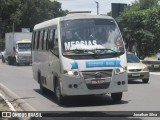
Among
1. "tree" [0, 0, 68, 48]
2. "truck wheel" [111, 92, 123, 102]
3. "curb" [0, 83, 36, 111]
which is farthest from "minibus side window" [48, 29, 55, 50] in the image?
"tree" [0, 0, 68, 48]

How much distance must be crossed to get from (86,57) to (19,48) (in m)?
32.8

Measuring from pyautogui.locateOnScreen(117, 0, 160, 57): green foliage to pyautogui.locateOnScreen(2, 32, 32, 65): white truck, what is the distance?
10038mm

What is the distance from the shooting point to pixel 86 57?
14117 millimetres

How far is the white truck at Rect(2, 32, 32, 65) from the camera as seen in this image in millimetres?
46062

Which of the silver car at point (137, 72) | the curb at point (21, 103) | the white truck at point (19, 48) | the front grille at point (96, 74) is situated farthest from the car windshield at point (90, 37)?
the white truck at point (19, 48)

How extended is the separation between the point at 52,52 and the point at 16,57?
1239 inches

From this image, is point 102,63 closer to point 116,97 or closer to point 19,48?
point 116,97

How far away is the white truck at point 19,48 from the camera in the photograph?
46062 millimetres

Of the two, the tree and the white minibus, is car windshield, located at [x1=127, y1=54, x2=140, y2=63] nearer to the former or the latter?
the white minibus

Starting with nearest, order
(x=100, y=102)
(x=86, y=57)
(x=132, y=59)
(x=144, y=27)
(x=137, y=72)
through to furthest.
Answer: (x=86, y=57), (x=100, y=102), (x=137, y=72), (x=132, y=59), (x=144, y=27)

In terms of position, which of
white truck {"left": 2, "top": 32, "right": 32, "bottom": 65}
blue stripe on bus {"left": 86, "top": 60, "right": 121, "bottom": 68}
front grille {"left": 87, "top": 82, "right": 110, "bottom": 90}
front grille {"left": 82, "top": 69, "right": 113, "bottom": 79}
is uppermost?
blue stripe on bus {"left": 86, "top": 60, "right": 121, "bottom": 68}

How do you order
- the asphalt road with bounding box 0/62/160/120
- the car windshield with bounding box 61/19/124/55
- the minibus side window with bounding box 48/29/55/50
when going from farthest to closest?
the minibus side window with bounding box 48/29/55/50, the car windshield with bounding box 61/19/124/55, the asphalt road with bounding box 0/62/160/120

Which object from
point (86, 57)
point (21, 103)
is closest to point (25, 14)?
point (21, 103)

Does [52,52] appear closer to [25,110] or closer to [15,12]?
[25,110]
